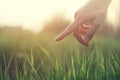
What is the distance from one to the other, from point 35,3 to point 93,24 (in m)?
0.35

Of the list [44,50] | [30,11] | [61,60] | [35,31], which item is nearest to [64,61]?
[61,60]

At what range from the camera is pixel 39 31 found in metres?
2.13

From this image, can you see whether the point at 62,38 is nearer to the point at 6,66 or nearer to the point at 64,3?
the point at 64,3

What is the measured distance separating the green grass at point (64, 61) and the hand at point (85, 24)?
4cm

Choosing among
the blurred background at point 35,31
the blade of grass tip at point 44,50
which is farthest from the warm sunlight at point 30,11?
the blade of grass tip at point 44,50

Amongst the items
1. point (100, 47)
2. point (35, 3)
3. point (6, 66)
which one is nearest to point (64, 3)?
point (35, 3)

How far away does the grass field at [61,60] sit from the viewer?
2119 mm

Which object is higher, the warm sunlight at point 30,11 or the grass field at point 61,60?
the warm sunlight at point 30,11

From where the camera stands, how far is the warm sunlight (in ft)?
7.00

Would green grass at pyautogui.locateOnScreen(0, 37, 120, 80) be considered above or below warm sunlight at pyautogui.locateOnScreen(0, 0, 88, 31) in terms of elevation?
below

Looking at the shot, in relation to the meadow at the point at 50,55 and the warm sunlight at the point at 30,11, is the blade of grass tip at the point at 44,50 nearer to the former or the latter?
the meadow at the point at 50,55

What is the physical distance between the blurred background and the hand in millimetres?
32

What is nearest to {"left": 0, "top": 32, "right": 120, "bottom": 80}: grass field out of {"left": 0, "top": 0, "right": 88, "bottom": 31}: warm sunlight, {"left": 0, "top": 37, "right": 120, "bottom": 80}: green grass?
{"left": 0, "top": 37, "right": 120, "bottom": 80}: green grass

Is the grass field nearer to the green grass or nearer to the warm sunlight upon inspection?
the green grass
